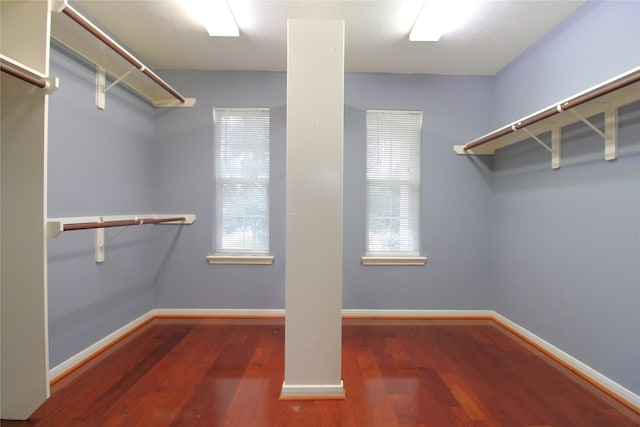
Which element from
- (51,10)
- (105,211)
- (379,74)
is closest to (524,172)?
(379,74)

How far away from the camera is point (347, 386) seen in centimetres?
177

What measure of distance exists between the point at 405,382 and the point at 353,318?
3.53ft

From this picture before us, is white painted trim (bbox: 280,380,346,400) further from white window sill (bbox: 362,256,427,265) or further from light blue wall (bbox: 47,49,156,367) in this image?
light blue wall (bbox: 47,49,156,367)

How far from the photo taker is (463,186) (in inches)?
115

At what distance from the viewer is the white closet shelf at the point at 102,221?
4.72 ft

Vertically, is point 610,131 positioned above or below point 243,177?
above

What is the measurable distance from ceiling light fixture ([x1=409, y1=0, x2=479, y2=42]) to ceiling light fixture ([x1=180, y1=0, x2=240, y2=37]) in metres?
1.39

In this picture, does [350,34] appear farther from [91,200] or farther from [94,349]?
[94,349]

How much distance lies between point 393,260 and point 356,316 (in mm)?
699

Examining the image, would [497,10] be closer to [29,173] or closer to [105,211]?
[29,173]

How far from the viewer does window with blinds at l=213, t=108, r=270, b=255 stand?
115 inches

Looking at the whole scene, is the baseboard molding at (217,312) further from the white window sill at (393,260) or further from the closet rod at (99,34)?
the closet rod at (99,34)

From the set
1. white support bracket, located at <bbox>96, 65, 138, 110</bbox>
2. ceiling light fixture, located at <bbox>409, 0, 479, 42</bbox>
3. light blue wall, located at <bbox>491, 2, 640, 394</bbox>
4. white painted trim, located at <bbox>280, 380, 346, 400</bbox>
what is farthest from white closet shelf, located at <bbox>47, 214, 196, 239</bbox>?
light blue wall, located at <bbox>491, 2, 640, 394</bbox>

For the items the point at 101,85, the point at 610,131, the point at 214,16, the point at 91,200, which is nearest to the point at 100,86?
the point at 101,85
